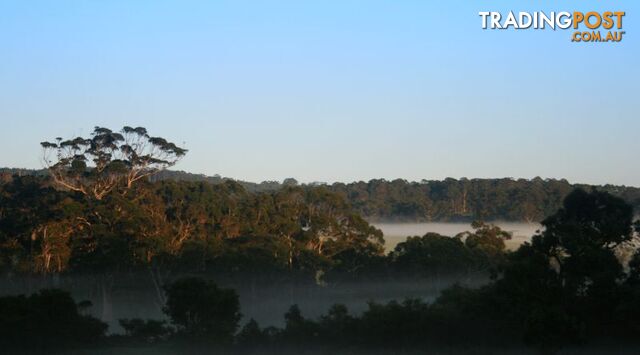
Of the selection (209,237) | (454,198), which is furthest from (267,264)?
(454,198)

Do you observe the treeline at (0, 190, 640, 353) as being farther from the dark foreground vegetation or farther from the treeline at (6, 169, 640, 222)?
the treeline at (6, 169, 640, 222)

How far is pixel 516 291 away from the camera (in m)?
22.7

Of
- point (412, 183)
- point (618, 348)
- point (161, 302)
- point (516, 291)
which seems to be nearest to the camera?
point (516, 291)

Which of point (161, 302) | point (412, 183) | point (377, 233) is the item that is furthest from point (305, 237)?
point (412, 183)

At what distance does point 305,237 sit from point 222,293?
25.1 meters

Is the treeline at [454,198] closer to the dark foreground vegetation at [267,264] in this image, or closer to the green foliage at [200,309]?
the dark foreground vegetation at [267,264]

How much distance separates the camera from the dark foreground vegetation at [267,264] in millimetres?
23336

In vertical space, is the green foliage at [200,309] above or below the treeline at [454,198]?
below

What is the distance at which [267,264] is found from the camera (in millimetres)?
50812

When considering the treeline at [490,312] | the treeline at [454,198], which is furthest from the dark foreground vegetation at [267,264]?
the treeline at [454,198]

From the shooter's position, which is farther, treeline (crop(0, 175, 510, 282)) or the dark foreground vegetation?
treeline (crop(0, 175, 510, 282))

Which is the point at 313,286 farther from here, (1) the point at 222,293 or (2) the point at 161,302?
(1) the point at 222,293

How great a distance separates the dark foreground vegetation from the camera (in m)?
23.3

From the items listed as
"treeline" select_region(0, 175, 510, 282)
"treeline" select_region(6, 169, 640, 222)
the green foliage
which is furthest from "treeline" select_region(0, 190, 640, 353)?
"treeline" select_region(0, 175, 510, 282)
